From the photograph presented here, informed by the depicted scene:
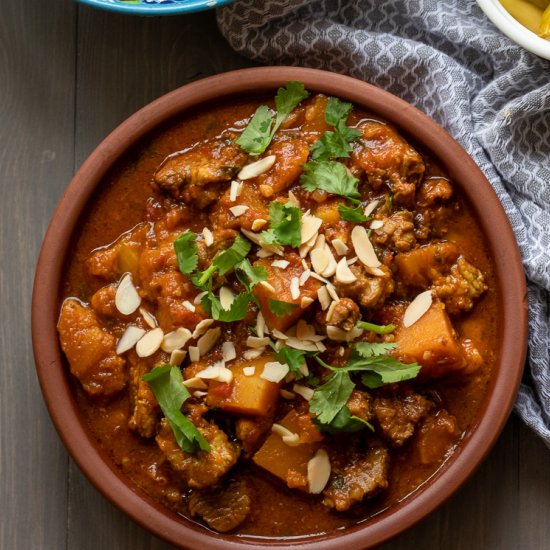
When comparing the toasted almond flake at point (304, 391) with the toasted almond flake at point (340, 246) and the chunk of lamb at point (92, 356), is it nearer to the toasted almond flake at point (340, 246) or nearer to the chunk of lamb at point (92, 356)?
the toasted almond flake at point (340, 246)

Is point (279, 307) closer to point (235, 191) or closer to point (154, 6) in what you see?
point (235, 191)

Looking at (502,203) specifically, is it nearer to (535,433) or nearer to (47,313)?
(535,433)

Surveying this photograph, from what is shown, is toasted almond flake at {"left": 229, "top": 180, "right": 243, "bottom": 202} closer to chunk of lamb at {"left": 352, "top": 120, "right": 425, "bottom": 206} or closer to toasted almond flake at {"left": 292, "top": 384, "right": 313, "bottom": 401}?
chunk of lamb at {"left": 352, "top": 120, "right": 425, "bottom": 206}

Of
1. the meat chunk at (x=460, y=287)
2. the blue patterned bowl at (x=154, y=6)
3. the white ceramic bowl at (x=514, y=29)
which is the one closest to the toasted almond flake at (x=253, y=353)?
the meat chunk at (x=460, y=287)

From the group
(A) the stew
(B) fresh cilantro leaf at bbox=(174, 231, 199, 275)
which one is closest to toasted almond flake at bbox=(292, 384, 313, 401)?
(A) the stew

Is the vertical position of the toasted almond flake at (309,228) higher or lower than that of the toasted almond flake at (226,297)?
higher

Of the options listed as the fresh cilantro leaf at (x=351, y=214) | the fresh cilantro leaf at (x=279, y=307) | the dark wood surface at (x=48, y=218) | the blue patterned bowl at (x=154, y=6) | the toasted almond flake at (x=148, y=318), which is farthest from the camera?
the dark wood surface at (x=48, y=218)
